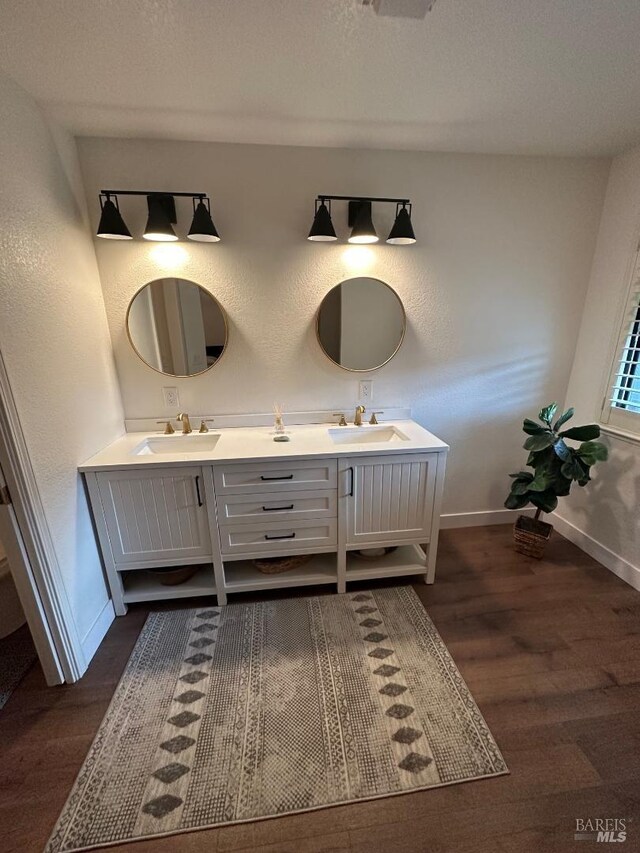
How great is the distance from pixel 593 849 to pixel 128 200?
125 inches

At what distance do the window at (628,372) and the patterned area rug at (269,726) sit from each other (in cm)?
170

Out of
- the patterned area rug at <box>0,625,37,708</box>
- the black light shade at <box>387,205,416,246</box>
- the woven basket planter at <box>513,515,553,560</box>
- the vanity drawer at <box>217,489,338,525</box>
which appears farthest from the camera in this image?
the woven basket planter at <box>513,515,553,560</box>

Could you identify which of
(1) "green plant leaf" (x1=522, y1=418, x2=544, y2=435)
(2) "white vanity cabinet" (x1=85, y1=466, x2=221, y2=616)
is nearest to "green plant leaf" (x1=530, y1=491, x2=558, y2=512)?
(1) "green plant leaf" (x1=522, y1=418, x2=544, y2=435)

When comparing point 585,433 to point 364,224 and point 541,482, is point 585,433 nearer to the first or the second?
point 541,482

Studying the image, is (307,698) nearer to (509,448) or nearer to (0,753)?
(0,753)

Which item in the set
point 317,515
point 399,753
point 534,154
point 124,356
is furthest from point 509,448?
point 124,356

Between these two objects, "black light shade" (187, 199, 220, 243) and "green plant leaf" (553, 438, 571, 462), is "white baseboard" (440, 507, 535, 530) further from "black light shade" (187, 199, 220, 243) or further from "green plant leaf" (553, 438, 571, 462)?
"black light shade" (187, 199, 220, 243)

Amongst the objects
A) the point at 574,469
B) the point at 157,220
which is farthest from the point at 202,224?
the point at 574,469

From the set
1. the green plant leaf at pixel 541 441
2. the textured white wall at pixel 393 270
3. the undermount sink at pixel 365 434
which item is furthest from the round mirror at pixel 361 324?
the green plant leaf at pixel 541 441

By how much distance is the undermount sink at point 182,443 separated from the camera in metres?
2.06

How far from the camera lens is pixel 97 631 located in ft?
5.53

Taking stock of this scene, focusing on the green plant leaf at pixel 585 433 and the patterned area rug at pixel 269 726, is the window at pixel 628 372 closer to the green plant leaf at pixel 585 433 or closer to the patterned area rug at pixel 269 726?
the green plant leaf at pixel 585 433

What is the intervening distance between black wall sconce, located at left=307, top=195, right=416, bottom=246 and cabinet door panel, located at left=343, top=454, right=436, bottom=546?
47.7 inches

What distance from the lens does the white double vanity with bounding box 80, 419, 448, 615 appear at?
5.65 feet
